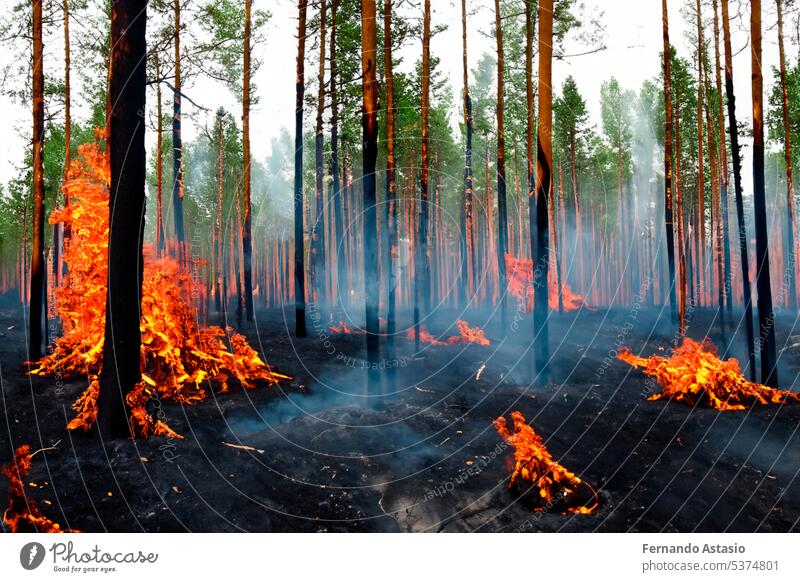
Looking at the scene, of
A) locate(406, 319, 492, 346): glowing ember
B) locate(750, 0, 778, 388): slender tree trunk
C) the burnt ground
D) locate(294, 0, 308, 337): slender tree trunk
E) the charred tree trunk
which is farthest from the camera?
locate(406, 319, 492, 346): glowing ember

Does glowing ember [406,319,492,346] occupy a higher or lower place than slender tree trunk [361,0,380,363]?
lower

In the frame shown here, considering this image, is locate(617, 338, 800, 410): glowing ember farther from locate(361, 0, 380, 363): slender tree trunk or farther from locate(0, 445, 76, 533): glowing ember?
locate(0, 445, 76, 533): glowing ember

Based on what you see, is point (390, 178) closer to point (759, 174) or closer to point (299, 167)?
point (299, 167)

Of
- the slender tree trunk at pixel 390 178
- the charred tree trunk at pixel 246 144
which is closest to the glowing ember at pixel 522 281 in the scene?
the slender tree trunk at pixel 390 178

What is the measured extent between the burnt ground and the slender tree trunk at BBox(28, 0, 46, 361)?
1780 millimetres

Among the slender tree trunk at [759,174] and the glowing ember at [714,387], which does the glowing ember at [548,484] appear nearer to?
the glowing ember at [714,387]

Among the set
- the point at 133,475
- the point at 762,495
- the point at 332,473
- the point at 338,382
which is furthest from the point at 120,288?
the point at 762,495

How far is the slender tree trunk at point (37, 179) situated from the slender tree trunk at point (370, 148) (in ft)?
29.8

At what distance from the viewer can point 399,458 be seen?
27.9 ft

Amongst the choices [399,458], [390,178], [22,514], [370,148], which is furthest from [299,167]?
[22,514]

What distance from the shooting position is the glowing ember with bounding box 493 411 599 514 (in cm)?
713

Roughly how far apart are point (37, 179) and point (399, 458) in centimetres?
1249

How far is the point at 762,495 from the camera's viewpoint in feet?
24.7

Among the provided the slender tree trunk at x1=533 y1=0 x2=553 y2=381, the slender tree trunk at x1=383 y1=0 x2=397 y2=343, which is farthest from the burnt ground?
the slender tree trunk at x1=533 y1=0 x2=553 y2=381
